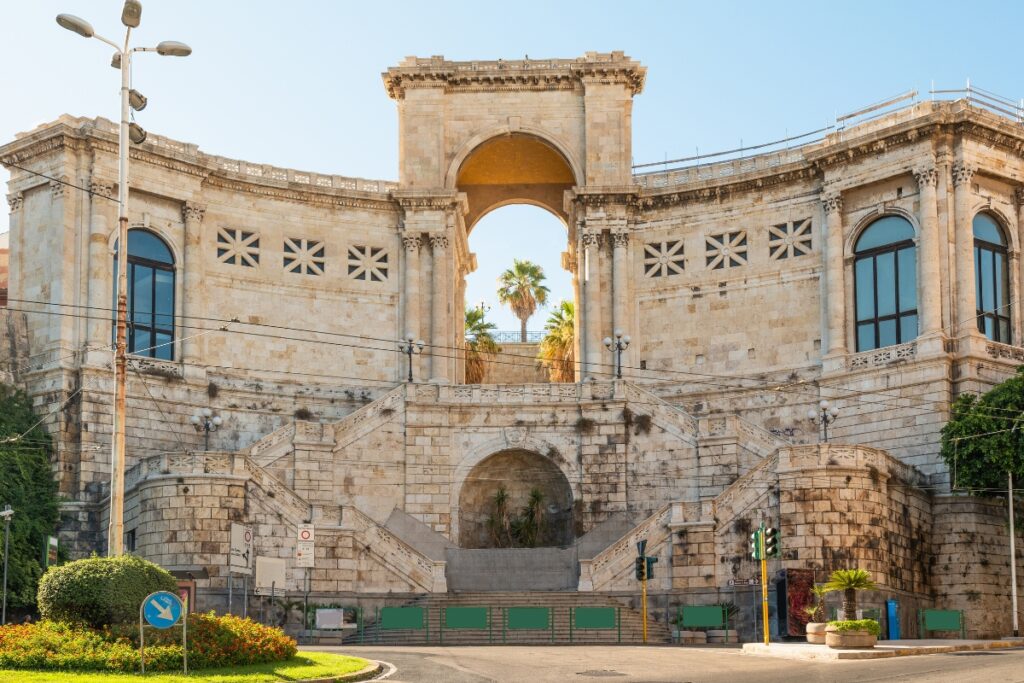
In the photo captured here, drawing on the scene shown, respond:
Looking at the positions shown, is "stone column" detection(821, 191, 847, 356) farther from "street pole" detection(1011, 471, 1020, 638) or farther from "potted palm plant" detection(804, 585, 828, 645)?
"potted palm plant" detection(804, 585, 828, 645)

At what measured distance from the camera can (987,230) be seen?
204 ft

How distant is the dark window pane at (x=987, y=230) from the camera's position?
61.7 metres

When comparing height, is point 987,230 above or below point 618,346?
above

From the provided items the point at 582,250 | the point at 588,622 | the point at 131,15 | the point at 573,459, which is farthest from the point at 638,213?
the point at 131,15

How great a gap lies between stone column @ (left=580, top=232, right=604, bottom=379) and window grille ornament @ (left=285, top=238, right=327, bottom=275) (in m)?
11.8

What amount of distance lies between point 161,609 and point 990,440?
35.2 m

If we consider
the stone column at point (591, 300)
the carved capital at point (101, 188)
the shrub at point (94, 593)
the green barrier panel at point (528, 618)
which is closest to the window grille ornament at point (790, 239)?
the stone column at point (591, 300)

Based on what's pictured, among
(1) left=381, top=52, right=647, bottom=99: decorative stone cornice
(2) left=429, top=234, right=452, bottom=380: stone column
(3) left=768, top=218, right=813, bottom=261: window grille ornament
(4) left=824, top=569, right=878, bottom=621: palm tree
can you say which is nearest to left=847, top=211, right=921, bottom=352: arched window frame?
(3) left=768, top=218, right=813, bottom=261: window grille ornament

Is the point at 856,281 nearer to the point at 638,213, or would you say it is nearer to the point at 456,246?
the point at 638,213

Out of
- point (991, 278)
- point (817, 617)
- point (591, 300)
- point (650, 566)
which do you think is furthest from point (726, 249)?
point (817, 617)

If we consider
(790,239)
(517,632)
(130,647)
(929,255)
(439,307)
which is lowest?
(517,632)

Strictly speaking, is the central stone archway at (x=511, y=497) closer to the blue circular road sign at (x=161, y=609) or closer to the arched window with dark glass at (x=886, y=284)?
the arched window with dark glass at (x=886, y=284)

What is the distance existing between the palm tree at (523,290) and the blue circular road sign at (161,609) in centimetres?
6923

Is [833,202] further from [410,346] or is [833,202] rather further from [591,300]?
[410,346]
